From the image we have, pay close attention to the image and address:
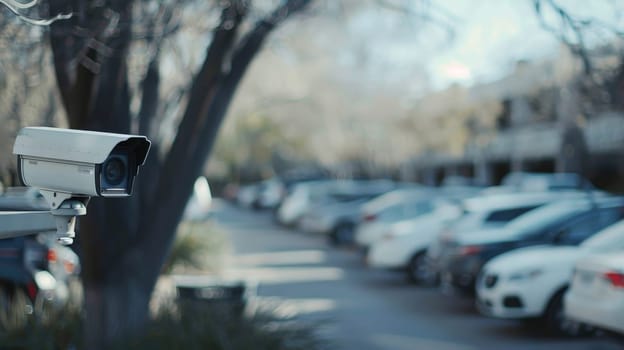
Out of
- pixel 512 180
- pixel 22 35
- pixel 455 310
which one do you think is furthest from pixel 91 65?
pixel 512 180

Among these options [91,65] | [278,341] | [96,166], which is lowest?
[278,341]

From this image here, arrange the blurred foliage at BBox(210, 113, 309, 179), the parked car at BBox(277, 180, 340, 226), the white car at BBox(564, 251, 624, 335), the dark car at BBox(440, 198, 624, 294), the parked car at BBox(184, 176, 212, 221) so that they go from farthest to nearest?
Answer: the blurred foliage at BBox(210, 113, 309, 179) → the parked car at BBox(277, 180, 340, 226) → the parked car at BBox(184, 176, 212, 221) → the dark car at BBox(440, 198, 624, 294) → the white car at BBox(564, 251, 624, 335)

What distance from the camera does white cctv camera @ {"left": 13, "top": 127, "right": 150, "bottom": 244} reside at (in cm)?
344

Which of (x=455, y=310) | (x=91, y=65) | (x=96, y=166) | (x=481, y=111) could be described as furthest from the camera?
(x=481, y=111)

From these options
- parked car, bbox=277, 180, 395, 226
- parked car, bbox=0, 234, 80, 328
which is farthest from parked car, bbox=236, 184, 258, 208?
parked car, bbox=0, 234, 80, 328

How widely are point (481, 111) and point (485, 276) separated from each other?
773 inches

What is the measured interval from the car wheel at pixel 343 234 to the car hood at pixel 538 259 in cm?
1287

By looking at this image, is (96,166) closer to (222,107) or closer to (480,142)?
(222,107)

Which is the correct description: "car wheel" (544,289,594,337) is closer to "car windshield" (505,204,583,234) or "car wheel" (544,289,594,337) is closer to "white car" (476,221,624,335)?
"white car" (476,221,624,335)

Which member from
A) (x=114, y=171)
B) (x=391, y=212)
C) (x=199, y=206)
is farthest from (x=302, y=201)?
(x=114, y=171)

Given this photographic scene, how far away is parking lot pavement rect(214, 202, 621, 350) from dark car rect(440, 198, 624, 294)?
684mm

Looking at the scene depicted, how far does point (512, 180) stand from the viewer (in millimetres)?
24406

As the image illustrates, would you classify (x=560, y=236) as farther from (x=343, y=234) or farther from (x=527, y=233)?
(x=343, y=234)

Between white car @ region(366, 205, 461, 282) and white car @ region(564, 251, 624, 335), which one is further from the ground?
white car @ region(564, 251, 624, 335)
